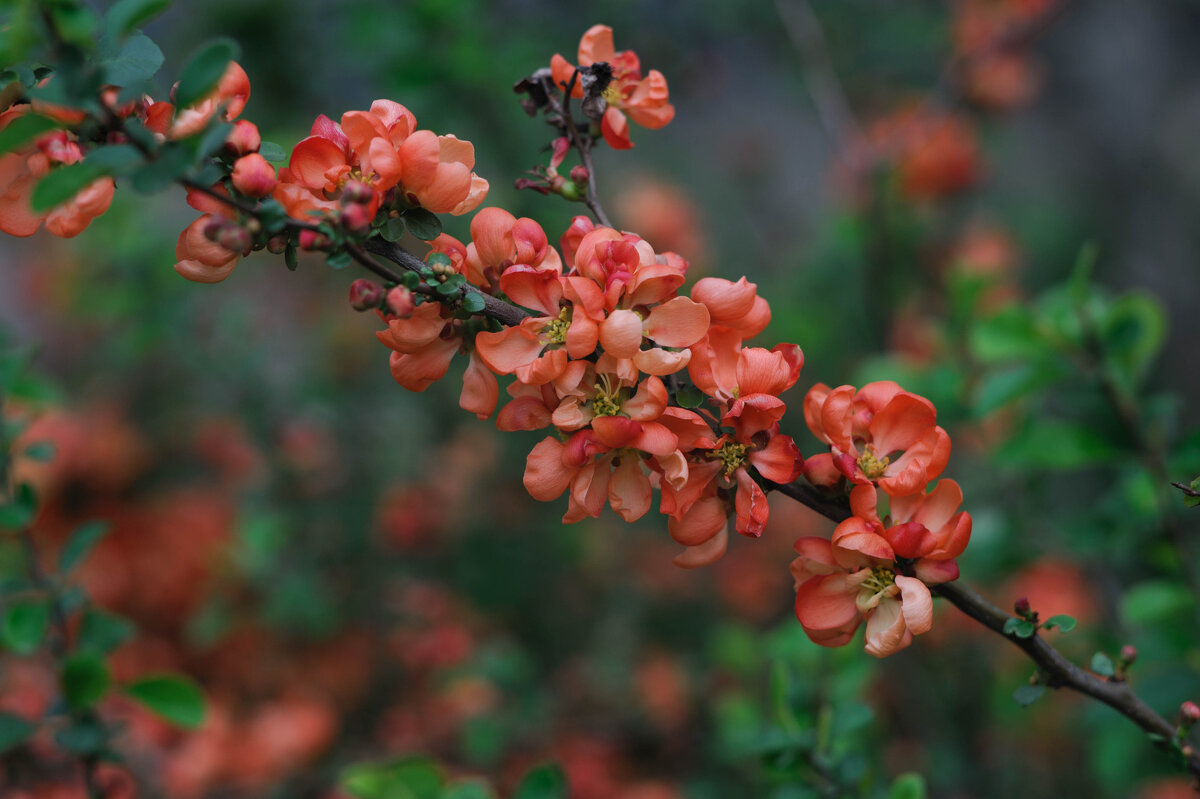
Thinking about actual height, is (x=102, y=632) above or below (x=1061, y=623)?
below

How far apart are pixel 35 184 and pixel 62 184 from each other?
0.52ft

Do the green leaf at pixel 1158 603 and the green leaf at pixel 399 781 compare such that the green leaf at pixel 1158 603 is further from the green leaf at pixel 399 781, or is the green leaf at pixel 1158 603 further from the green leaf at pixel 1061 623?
the green leaf at pixel 399 781

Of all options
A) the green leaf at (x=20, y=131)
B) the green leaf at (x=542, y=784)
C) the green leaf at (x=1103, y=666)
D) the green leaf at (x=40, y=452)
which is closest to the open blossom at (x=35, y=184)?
the green leaf at (x=20, y=131)

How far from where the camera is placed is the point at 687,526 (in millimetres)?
676

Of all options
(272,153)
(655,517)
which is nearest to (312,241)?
(272,153)

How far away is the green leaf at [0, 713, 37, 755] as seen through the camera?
0.97 meters

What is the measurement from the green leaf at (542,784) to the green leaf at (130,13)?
885mm

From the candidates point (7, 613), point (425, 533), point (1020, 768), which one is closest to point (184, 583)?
point (425, 533)

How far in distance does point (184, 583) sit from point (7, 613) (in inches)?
56.9

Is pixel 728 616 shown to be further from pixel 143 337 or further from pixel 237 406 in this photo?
pixel 143 337

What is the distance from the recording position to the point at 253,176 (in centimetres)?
64

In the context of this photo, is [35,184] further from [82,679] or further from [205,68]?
[82,679]

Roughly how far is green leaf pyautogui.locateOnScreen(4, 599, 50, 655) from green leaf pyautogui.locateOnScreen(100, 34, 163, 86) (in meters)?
0.69

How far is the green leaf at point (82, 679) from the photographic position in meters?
0.99
